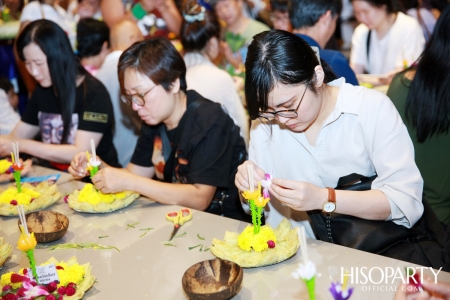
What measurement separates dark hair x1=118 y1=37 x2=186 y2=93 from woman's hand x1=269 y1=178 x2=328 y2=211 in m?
0.81

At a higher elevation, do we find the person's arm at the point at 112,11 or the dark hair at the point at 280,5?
the dark hair at the point at 280,5

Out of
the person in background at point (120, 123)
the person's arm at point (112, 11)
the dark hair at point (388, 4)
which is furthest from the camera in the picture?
the person's arm at point (112, 11)

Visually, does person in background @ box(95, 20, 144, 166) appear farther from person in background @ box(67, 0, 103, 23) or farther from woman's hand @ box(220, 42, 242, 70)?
person in background @ box(67, 0, 103, 23)

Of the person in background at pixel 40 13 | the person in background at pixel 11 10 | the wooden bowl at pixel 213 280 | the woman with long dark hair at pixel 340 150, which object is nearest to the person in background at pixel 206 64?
the woman with long dark hair at pixel 340 150

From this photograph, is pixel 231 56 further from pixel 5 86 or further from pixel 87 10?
pixel 5 86

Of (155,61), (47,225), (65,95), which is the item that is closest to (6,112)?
(65,95)

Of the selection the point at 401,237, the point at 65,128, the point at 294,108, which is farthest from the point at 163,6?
the point at 401,237

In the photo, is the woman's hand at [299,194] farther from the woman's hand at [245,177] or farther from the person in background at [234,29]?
the person in background at [234,29]

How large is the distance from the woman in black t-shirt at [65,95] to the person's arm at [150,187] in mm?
742

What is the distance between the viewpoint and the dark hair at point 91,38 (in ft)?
11.7

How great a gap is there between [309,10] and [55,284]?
217cm

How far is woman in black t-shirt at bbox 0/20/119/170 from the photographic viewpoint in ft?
Result: 8.73

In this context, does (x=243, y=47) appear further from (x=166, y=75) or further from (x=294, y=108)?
(x=294, y=108)

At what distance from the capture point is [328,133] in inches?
70.3
